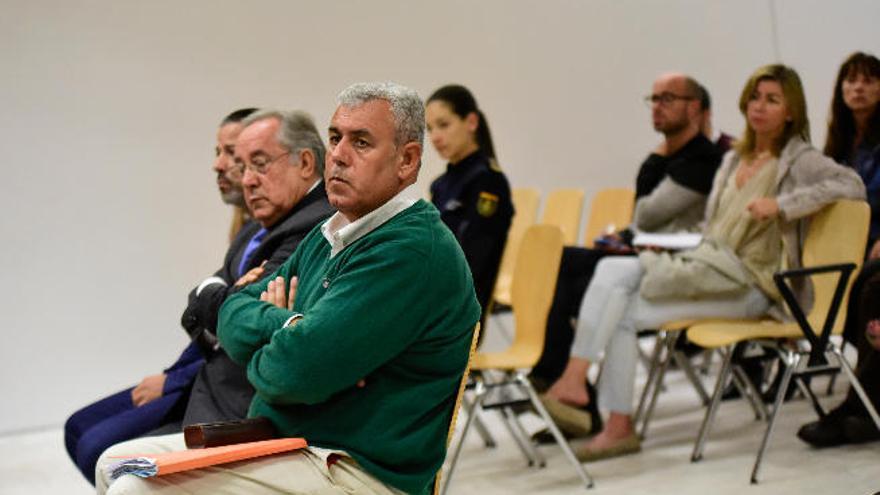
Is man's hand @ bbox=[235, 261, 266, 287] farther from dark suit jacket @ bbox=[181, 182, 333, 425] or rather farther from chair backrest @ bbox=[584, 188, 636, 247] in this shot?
chair backrest @ bbox=[584, 188, 636, 247]

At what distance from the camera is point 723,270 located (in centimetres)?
377

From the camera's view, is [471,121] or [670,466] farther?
[471,121]

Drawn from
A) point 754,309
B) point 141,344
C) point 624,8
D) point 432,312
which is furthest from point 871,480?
point 624,8

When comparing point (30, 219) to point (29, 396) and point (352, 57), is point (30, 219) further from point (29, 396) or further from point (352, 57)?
point (352, 57)

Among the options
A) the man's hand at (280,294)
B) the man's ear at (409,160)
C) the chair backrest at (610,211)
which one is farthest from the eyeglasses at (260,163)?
the chair backrest at (610,211)

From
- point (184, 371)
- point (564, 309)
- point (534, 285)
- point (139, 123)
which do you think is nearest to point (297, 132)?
point (184, 371)

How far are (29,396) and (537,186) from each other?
305 cm

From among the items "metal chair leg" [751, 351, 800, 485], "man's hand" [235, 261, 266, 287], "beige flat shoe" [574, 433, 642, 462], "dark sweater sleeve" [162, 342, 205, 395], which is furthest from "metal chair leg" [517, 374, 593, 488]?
"man's hand" [235, 261, 266, 287]

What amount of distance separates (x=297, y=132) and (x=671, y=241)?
182cm

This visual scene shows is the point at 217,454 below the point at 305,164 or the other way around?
below

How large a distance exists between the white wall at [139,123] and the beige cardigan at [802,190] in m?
2.50

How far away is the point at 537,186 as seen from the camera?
639cm

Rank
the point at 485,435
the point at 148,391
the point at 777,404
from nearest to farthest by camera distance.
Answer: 1. the point at 148,391
2. the point at 777,404
3. the point at 485,435

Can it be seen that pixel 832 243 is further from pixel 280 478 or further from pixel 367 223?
pixel 280 478
